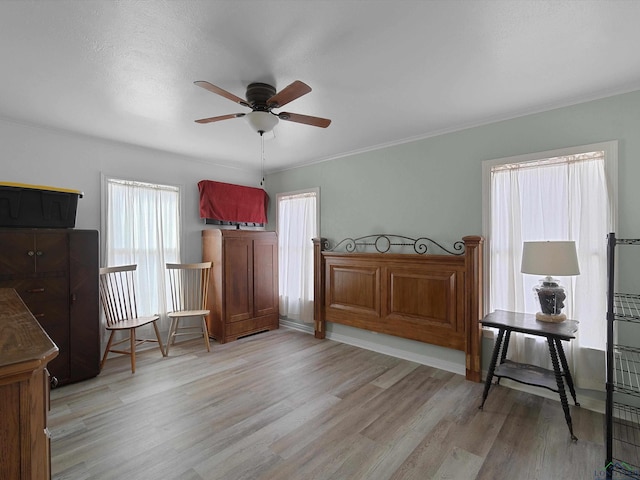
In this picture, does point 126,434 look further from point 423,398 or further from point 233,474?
point 423,398

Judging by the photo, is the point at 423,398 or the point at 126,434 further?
the point at 423,398

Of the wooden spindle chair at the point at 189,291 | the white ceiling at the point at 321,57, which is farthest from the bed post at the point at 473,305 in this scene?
the wooden spindle chair at the point at 189,291

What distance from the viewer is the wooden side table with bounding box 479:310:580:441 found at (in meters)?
2.26

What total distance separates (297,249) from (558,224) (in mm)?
3140

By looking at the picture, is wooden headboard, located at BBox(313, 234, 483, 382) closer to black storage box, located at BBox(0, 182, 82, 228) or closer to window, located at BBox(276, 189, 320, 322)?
window, located at BBox(276, 189, 320, 322)

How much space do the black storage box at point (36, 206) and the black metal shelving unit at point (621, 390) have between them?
4226mm

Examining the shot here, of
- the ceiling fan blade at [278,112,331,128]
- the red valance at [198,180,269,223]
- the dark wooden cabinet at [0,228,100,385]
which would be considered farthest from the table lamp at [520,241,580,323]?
the dark wooden cabinet at [0,228,100,385]

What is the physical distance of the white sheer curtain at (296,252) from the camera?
455 centimetres

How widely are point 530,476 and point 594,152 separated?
236 centimetres

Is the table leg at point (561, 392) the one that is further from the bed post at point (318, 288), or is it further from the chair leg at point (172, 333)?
the chair leg at point (172, 333)

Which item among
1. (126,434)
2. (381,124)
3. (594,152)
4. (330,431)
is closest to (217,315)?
(126,434)

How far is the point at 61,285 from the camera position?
287 cm

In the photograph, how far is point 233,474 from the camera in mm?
1818

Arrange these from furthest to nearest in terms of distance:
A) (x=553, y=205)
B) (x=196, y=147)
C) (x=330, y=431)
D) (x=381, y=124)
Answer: (x=196, y=147) < (x=381, y=124) < (x=553, y=205) < (x=330, y=431)
